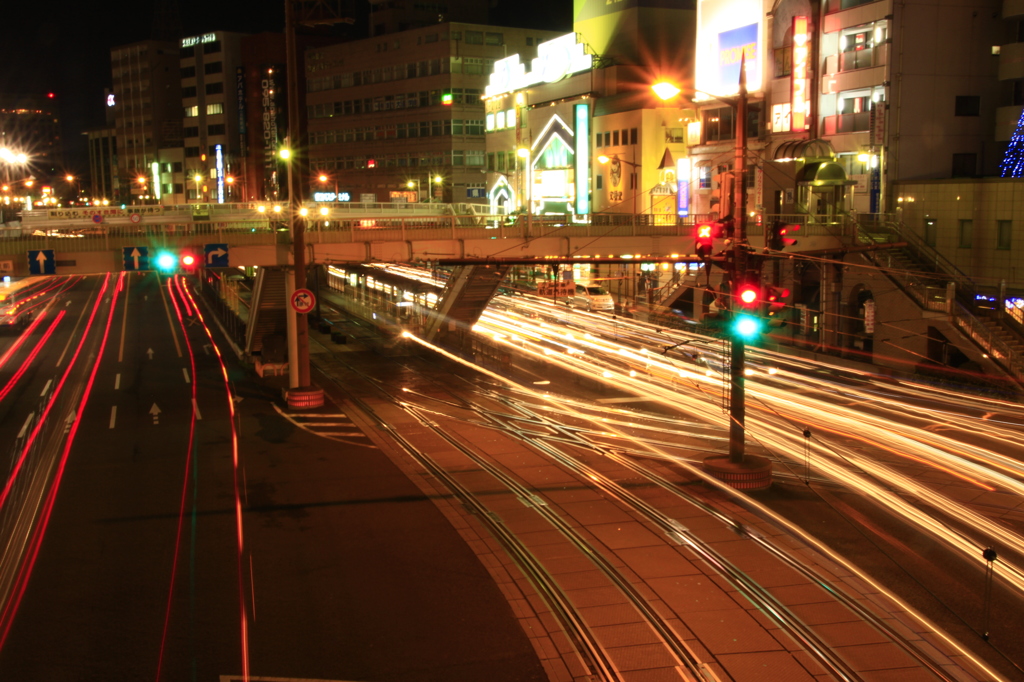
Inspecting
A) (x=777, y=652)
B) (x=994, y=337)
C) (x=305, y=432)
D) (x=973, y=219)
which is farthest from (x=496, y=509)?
(x=973, y=219)

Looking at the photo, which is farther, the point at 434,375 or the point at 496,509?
the point at 434,375

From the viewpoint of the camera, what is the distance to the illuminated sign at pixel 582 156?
→ 5716 cm

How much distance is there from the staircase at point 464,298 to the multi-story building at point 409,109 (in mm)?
40842

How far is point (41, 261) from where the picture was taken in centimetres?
2175

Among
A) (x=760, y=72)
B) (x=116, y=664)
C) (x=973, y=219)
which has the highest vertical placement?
(x=760, y=72)

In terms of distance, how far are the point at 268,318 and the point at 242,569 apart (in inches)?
780

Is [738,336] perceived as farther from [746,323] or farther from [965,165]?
[965,165]

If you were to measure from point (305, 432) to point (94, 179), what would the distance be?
531ft

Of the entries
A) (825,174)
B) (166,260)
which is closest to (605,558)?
(166,260)

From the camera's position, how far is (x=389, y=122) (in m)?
85.8

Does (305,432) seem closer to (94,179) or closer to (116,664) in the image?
(116,664)

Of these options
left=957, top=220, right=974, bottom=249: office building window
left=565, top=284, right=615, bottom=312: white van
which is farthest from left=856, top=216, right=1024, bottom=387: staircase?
left=565, top=284, right=615, bottom=312: white van

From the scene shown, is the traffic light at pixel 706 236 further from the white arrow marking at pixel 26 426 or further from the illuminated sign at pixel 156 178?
the illuminated sign at pixel 156 178

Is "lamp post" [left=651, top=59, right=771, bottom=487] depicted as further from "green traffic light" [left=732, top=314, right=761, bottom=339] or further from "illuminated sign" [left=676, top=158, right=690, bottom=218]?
"illuminated sign" [left=676, top=158, right=690, bottom=218]
